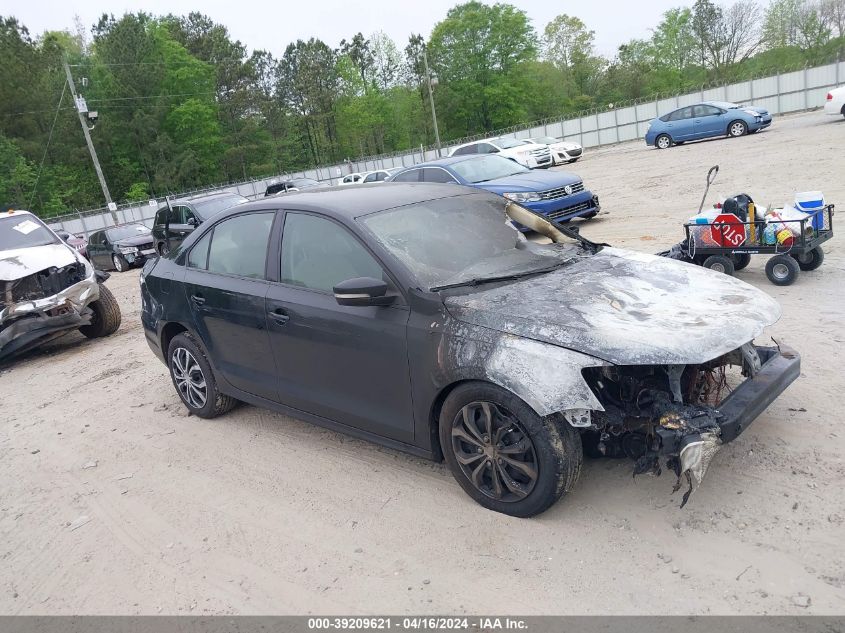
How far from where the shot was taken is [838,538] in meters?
3.04

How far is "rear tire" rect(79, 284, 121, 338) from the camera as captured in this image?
946cm

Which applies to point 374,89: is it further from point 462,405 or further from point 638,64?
point 462,405

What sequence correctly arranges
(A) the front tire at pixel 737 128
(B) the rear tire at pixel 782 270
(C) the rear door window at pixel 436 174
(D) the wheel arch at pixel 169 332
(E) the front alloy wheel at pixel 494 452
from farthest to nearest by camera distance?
(A) the front tire at pixel 737 128
(C) the rear door window at pixel 436 174
(B) the rear tire at pixel 782 270
(D) the wheel arch at pixel 169 332
(E) the front alloy wheel at pixel 494 452

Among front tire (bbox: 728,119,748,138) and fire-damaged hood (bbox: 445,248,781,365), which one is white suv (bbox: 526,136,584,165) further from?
fire-damaged hood (bbox: 445,248,781,365)

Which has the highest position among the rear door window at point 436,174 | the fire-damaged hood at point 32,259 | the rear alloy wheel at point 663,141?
the fire-damaged hood at point 32,259

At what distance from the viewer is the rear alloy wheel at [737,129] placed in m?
22.9

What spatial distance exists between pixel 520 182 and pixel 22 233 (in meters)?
7.94

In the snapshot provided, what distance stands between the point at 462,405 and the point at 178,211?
1334 centimetres

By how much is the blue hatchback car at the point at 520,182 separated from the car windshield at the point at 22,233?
5456mm

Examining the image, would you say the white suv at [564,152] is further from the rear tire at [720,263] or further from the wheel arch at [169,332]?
the wheel arch at [169,332]

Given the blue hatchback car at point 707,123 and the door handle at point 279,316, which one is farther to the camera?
the blue hatchback car at point 707,123

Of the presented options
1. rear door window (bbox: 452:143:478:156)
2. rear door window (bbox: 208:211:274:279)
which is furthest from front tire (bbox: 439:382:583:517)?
rear door window (bbox: 452:143:478:156)

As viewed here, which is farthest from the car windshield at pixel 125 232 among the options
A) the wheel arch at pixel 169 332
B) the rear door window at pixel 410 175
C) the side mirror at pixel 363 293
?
the side mirror at pixel 363 293
